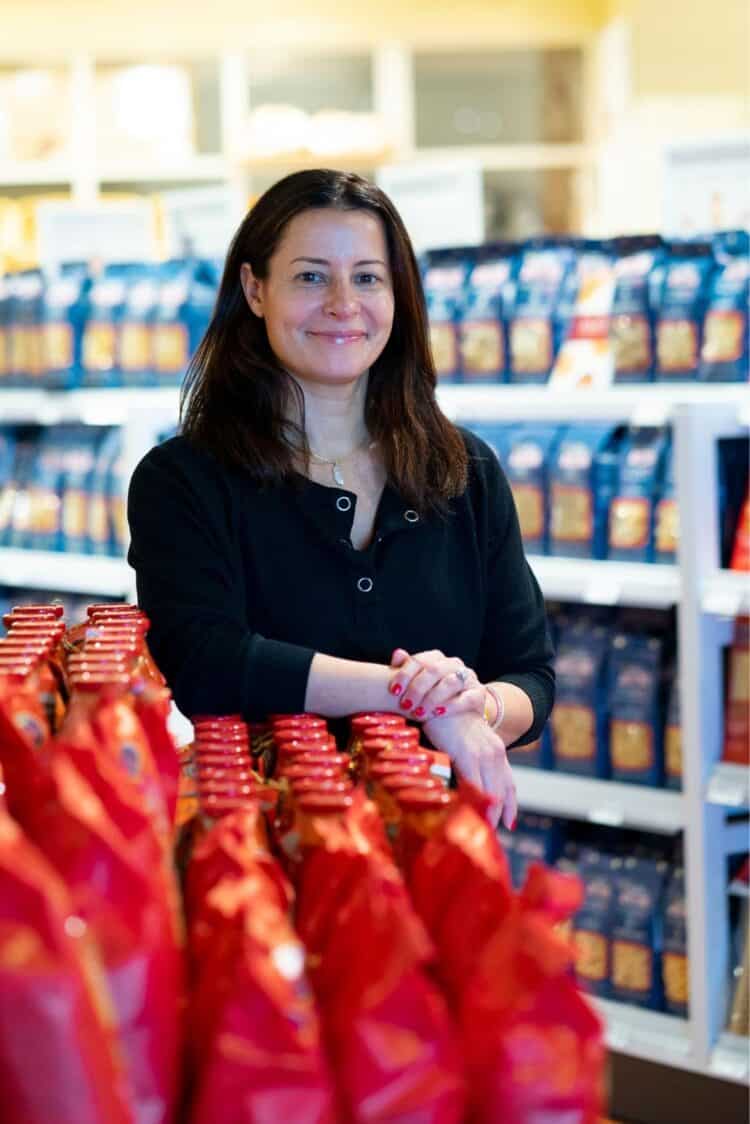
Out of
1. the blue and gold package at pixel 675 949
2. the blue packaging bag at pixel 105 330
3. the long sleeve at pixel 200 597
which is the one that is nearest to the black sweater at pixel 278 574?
the long sleeve at pixel 200 597

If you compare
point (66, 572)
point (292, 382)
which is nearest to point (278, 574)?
point (292, 382)

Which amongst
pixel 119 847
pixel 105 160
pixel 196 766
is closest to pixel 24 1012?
pixel 119 847

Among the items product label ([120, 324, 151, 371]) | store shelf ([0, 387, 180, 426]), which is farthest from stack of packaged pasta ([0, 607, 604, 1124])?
product label ([120, 324, 151, 371])

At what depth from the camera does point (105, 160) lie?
7770 millimetres

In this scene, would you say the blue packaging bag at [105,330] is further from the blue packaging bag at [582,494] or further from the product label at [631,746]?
the product label at [631,746]

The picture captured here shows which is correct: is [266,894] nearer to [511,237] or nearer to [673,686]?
[673,686]

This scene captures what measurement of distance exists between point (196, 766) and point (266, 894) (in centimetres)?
31

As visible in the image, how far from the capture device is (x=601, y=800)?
3457 millimetres

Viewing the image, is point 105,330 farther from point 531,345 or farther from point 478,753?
point 478,753

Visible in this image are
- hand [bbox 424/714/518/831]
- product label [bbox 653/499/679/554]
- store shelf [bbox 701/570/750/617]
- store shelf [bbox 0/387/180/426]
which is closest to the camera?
hand [bbox 424/714/518/831]

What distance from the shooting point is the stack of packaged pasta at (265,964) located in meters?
0.70

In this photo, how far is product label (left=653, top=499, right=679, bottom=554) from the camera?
334 cm

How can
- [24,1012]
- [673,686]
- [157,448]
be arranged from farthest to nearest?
[673,686] → [157,448] → [24,1012]

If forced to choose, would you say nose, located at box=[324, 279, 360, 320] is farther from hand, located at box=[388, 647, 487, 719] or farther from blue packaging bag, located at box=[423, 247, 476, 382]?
blue packaging bag, located at box=[423, 247, 476, 382]
